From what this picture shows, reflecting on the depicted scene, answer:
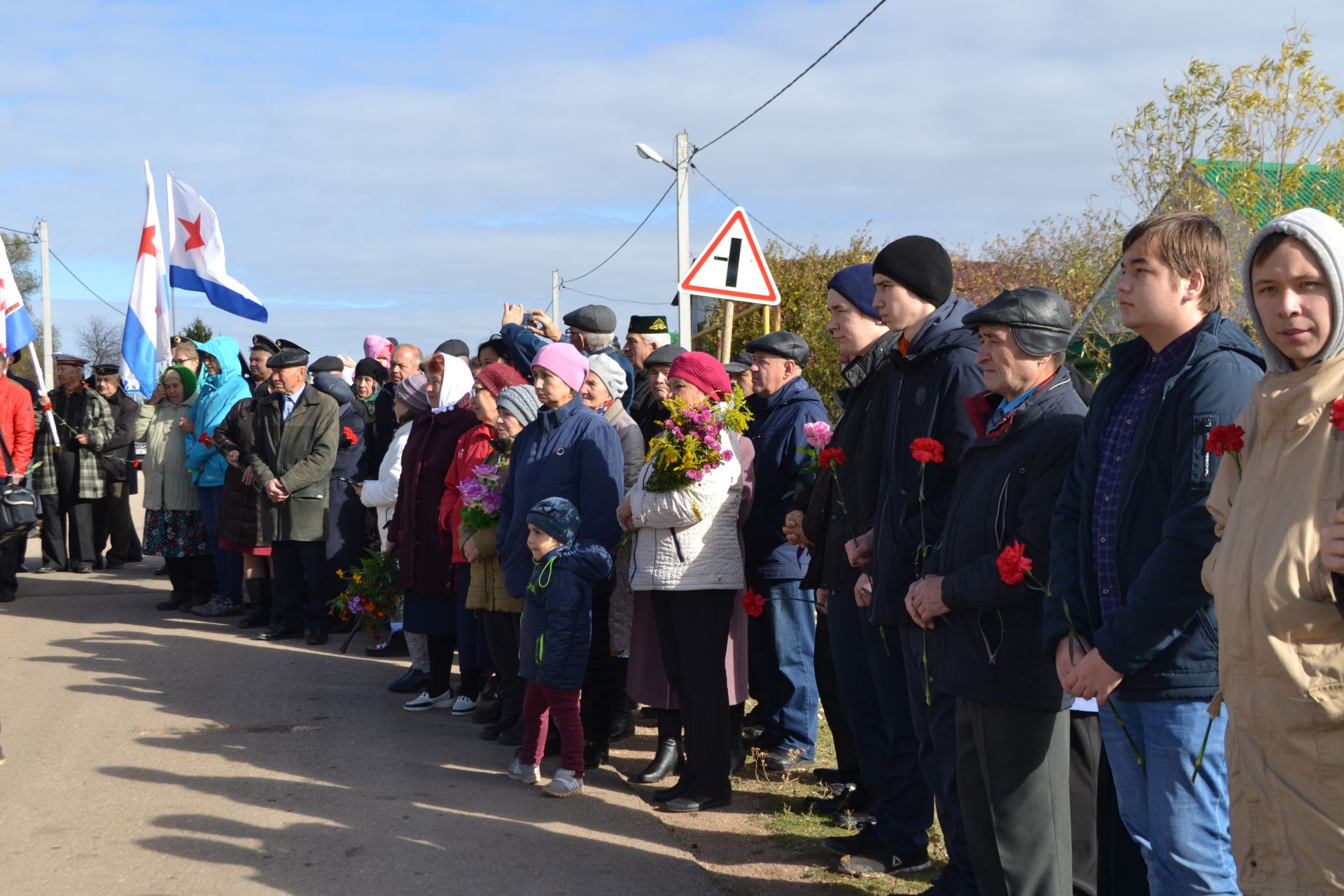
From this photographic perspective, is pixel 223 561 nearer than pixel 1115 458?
No

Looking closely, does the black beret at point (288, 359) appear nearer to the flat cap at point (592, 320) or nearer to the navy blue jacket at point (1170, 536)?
the flat cap at point (592, 320)

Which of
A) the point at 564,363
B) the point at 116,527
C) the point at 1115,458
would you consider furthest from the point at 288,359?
the point at 1115,458

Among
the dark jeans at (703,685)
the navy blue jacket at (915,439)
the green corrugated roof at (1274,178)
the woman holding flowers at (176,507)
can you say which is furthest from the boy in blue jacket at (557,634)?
the woman holding flowers at (176,507)

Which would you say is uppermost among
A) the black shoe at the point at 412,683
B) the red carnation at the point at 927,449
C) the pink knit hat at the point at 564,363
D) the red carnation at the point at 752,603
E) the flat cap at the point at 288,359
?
the flat cap at the point at 288,359

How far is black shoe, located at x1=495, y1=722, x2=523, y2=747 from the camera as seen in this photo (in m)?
7.06

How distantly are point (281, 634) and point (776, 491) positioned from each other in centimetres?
546

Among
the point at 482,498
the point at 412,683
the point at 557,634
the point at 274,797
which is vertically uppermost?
the point at 482,498

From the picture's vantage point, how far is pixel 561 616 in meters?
6.08

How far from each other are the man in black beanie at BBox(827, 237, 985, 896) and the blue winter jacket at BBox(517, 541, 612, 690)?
1.63m

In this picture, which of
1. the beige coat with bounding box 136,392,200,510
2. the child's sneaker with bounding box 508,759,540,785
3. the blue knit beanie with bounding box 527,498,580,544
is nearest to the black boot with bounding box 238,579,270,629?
the beige coat with bounding box 136,392,200,510

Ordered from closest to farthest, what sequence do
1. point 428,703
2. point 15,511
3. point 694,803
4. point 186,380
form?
point 694,803, point 15,511, point 428,703, point 186,380

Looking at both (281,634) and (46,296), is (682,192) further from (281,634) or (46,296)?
(46,296)

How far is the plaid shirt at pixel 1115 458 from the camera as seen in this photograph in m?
3.28

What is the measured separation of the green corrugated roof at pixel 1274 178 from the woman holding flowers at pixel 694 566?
4.66m
